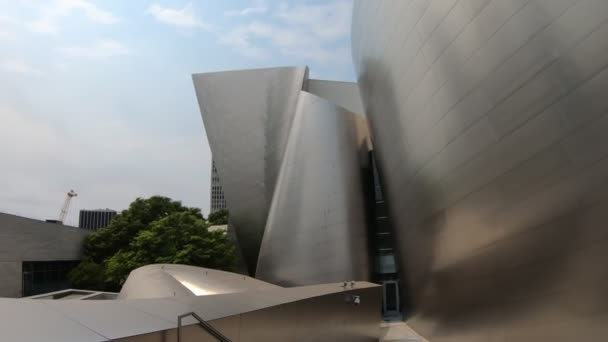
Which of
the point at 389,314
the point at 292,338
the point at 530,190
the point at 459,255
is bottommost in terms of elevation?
the point at 389,314

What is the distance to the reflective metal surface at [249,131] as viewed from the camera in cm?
1942

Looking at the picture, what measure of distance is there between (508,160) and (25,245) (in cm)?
2806

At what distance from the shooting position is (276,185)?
59.3 feet

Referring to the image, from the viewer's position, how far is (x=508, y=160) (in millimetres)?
7660

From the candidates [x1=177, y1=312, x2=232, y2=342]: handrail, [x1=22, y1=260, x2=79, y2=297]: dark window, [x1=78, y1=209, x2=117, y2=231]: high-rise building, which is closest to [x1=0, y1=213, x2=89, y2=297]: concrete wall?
[x1=22, y1=260, x2=79, y2=297]: dark window

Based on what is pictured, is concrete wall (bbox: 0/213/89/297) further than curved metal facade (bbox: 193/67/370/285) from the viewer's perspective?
Yes

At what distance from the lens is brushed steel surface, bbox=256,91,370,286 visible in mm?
15383

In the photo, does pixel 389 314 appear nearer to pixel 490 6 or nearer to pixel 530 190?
pixel 530 190

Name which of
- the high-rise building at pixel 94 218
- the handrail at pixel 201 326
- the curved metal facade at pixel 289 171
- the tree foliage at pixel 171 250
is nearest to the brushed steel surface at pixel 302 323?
the handrail at pixel 201 326

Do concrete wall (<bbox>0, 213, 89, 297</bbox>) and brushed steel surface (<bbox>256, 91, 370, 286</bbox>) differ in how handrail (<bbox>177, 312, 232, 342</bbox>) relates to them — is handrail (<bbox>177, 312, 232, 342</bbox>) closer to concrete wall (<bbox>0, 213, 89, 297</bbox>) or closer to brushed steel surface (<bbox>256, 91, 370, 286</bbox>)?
brushed steel surface (<bbox>256, 91, 370, 286</bbox>)

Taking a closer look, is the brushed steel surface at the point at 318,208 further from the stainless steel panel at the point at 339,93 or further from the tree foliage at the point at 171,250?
the stainless steel panel at the point at 339,93

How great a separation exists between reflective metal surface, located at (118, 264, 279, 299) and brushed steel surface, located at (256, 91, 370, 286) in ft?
14.6

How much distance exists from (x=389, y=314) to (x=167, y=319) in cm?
1725

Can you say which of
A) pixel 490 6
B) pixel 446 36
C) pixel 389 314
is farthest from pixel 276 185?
pixel 490 6
